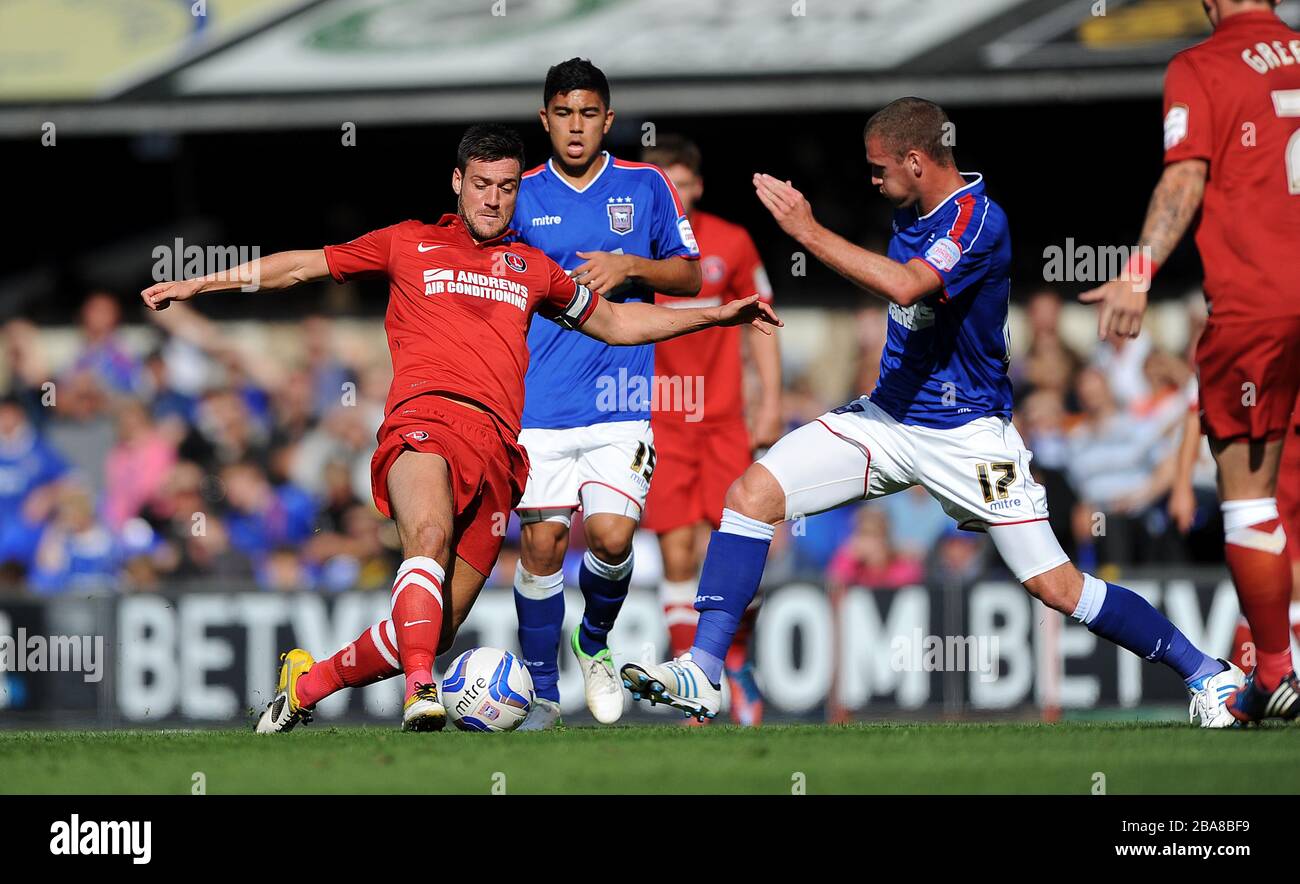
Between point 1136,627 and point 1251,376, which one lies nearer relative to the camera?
point 1251,376

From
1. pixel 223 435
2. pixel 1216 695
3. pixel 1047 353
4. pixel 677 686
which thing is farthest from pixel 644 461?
pixel 223 435

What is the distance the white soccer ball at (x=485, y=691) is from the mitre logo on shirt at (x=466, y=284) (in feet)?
4.54

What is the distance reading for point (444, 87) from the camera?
14.8 m

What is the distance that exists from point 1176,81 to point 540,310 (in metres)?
2.58

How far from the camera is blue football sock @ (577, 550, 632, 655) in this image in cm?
801

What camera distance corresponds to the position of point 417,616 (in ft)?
20.8

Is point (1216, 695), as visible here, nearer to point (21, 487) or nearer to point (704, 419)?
point (704, 419)

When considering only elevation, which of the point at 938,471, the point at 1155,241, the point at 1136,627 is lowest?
the point at 1136,627

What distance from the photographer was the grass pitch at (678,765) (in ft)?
17.0

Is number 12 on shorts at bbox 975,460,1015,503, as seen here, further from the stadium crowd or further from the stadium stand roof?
the stadium stand roof

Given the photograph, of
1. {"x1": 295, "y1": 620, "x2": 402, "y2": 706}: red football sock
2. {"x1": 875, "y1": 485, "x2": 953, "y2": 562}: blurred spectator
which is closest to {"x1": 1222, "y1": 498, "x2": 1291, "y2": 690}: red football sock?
{"x1": 295, "y1": 620, "x2": 402, "y2": 706}: red football sock

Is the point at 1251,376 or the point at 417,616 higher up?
the point at 1251,376

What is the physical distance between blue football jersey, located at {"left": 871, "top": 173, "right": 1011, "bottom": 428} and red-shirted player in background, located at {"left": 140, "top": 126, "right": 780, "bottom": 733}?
23.7 inches

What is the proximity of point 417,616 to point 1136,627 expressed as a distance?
2.76m
